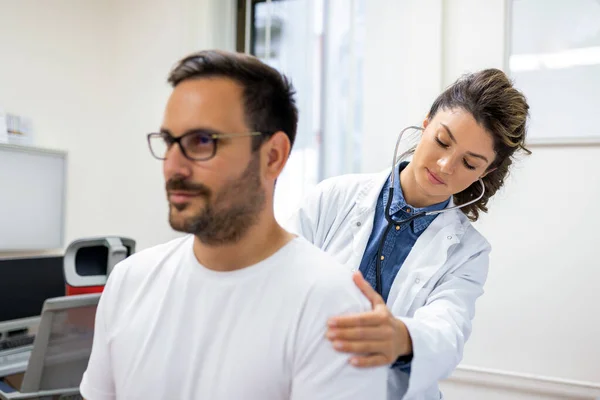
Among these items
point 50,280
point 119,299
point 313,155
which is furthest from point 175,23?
point 119,299

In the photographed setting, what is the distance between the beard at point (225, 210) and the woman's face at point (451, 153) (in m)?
0.52

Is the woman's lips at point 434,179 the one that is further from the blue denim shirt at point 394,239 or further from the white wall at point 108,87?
the white wall at point 108,87

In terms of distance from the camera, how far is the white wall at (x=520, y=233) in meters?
1.94

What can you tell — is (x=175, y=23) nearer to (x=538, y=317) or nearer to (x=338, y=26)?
(x=338, y=26)

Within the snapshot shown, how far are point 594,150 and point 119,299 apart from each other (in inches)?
73.2

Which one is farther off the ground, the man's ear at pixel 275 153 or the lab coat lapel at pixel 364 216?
the man's ear at pixel 275 153

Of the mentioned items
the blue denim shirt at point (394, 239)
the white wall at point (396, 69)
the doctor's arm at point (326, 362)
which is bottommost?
the doctor's arm at point (326, 362)

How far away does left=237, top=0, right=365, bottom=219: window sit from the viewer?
2.46m

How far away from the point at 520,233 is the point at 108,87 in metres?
2.62

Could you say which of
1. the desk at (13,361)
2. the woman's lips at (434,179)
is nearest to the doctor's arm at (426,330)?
the woman's lips at (434,179)

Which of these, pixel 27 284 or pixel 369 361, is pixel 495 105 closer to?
pixel 369 361

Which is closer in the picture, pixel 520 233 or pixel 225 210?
pixel 225 210

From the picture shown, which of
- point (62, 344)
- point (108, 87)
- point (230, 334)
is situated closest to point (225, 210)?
point (230, 334)

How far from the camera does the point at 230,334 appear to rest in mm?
860
